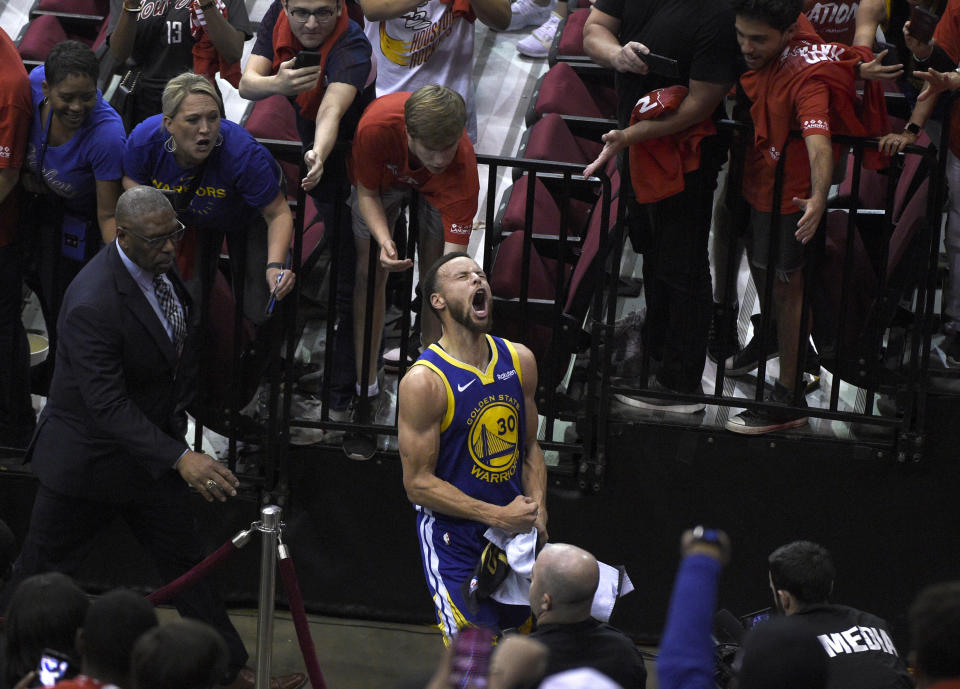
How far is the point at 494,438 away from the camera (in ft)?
16.0

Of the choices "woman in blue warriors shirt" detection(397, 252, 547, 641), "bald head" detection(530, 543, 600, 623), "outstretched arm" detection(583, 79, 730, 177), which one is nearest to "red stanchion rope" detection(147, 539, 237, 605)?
"woman in blue warriors shirt" detection(397, 252, 547, 641)

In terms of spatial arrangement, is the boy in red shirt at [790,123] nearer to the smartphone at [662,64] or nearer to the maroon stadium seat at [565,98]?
the smartphone at [662,64]

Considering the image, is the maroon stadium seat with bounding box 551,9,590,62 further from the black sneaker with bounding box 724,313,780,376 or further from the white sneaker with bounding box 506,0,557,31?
the black sneaker with bounding box 724,313,780,376

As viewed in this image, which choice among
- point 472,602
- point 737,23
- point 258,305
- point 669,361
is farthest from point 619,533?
point 737,23

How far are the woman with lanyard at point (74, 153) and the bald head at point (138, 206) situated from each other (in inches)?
26.4

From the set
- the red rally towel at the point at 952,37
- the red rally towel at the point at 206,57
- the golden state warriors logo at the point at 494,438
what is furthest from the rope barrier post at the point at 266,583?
the red rally towel at the point at 952,37

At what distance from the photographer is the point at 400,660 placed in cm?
598

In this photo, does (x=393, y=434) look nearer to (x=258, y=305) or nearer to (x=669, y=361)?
(x=258, y=305)

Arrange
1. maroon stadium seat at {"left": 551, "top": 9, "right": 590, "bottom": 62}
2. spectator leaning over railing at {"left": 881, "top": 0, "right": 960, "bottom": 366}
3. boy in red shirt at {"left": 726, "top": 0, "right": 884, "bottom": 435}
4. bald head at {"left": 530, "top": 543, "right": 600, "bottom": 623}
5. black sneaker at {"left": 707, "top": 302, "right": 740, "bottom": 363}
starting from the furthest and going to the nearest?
maroon stadium seat at {"left": 551, "top": 9, "right": 590, "bottom": 62} < black sneaker at {"left": 707, "top": 302, "right": 740, "bottom": 363} < spectator leaning over railing at {"left": 881, "top": 0, "right": 960, "bottom": 366} < boy in red shirt at {"left": 726, "top": 0, "right": 884, "bottom": 435} < bald head at {"left": 530, "top": 543, "right": 600, "bottom": 623}

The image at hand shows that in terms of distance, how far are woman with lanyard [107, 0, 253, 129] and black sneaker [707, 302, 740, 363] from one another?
2.63 meters

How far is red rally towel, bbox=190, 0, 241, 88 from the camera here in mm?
6719

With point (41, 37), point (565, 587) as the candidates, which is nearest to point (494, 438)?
point (565, 587)

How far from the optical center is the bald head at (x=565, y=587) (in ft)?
13.3

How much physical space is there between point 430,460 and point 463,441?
135mm
